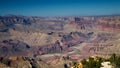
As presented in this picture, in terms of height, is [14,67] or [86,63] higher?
[86,63]

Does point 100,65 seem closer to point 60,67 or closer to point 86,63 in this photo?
point 86,63

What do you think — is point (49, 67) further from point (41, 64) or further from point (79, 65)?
point (79, 65)

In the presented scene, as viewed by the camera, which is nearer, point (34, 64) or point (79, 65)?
point (79, 65)

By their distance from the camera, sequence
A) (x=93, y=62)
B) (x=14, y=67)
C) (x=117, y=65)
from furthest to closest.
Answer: (x=14, y=67), (x=93, y=62), (x=117, y=65)

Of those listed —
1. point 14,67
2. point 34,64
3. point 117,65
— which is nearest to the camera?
point 117,65

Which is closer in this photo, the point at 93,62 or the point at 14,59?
the point at 93,62

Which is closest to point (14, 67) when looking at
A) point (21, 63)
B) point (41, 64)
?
point (21, 63)

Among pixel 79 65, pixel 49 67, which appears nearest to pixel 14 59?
pixel 49 67

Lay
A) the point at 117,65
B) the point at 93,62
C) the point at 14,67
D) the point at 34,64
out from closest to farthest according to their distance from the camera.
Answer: the point at 117,65
the point at 93,62
the point at 14,67
the point at 34,64

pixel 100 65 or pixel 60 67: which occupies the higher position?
pixel 100 65
